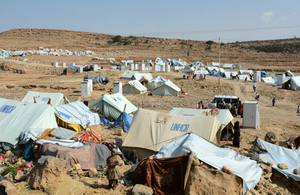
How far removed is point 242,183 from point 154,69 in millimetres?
32127

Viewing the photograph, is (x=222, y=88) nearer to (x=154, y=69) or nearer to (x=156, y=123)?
(x=154, y=69)

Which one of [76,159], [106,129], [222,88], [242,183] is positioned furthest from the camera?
[222,88]

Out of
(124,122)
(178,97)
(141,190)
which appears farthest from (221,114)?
(178,97)

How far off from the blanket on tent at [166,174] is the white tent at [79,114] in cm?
663

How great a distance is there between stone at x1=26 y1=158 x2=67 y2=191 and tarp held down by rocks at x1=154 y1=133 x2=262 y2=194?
2.39m

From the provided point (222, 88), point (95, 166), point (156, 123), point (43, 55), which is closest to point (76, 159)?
point (95, 166)

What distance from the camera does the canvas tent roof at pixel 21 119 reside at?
982 cm

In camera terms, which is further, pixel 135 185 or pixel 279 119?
pixel 279 119

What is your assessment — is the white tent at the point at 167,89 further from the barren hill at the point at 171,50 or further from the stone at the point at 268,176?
the barren hill at the point at 171,50

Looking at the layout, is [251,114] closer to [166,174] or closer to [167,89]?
[166,174]

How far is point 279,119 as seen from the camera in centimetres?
1655

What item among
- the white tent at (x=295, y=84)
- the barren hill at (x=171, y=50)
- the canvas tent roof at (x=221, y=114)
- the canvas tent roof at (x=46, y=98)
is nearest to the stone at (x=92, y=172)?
the canvas tent roof at (x=221, y=114)

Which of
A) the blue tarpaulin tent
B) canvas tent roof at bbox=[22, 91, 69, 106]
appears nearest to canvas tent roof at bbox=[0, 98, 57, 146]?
the blue tarpaulin tent

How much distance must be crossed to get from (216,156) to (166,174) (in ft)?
4.69
